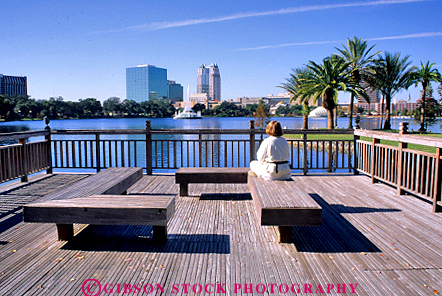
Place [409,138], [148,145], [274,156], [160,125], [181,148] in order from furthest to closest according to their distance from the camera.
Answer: [160,125] < [148,145] < [181,148] < [409,138] < [274,156]

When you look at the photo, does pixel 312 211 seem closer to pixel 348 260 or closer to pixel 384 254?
pixel 348 260

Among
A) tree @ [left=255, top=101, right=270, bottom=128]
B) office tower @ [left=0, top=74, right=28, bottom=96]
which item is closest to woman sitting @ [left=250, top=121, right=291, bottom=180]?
tree @ [left=255, top=101, right=270, bottom=128]

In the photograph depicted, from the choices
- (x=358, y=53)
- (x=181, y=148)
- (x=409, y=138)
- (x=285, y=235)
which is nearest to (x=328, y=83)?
(x=358, y=53)

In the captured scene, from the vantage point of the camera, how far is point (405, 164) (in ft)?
17.1

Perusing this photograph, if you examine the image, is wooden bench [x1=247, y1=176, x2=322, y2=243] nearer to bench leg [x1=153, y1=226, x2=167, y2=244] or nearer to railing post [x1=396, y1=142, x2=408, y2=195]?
bench leg [x1=153, y1=226, x2=167, y2=244]

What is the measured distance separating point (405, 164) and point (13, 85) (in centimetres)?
15578

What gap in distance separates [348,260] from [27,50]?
2426 inches

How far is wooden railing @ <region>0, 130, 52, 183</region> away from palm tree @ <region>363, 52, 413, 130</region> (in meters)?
35.0

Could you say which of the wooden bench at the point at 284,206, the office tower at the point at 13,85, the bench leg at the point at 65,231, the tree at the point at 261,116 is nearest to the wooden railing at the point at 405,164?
the wooden bench at the point at 284,206

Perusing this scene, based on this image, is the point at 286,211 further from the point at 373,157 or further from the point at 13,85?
the point at 13,85

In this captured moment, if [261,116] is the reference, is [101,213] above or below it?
below

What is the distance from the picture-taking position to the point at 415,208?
4547mm

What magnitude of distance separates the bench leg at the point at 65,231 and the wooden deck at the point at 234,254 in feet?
→ 0.31

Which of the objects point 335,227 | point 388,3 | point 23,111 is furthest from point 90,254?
point 23,111
